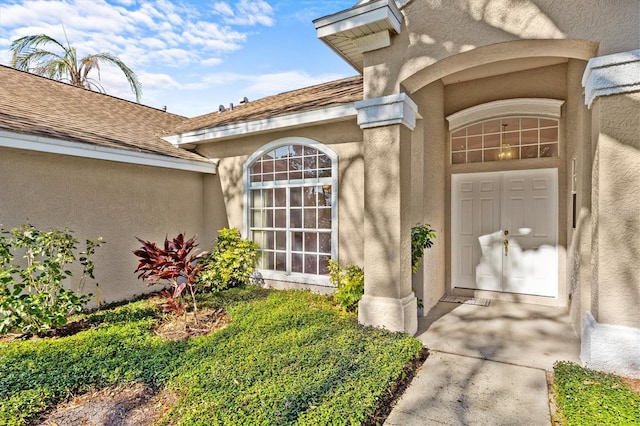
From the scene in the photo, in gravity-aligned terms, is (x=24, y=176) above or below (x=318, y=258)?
above

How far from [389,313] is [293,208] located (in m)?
3.28

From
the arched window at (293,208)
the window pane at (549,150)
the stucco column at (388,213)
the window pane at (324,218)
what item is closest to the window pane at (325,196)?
the arched window at (293,208)

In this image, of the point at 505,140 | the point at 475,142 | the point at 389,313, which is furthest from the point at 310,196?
the point at 505,140

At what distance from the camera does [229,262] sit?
744cm

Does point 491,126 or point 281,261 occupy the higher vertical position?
point 491,126

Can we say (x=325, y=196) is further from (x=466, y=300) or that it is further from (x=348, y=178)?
(x=466, y=300)

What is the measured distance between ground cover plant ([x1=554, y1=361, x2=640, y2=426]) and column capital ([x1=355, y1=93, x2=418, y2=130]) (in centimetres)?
355

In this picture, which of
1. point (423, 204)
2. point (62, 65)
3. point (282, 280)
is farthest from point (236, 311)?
point (62, 65)

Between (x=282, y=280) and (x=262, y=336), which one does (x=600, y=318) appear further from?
(x=282, y=280)

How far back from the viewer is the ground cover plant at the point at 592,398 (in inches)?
110

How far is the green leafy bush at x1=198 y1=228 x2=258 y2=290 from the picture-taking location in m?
7.30

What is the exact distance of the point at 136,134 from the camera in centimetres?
799

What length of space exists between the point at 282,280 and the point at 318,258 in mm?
1034

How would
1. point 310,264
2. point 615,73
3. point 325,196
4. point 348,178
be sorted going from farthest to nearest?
1. point 310,264
2. point 325,196
3. point 348,178
4. point 615,73
